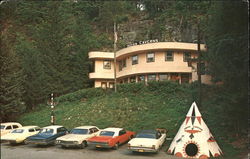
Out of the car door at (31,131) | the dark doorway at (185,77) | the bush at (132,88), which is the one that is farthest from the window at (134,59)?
the car door at (31,131)

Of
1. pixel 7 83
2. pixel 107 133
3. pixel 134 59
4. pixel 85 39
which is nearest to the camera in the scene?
pixel 107 133

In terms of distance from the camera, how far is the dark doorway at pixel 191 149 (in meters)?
14.6

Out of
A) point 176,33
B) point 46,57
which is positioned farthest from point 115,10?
point 46,57

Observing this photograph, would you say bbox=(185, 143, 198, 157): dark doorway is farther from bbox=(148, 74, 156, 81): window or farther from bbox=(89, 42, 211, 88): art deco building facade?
bbox=(148, 74, 156, 81): window

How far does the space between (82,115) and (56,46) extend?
19714 millimetres

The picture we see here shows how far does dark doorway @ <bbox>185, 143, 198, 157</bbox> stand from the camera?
47.9ft

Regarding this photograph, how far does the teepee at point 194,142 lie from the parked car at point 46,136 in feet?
28.8

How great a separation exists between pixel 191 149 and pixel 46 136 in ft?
34.3

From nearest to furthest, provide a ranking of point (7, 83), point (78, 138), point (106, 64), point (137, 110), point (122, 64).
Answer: point (78, 138), point (7, 83), point (137, 110), point (122, 64), point (106, 64)

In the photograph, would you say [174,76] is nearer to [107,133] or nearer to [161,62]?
[161,62]

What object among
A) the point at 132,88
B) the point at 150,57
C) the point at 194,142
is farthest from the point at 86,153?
the point at 150,57

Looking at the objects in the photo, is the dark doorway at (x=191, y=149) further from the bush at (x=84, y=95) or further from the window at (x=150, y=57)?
the window at (x=150, y=57)

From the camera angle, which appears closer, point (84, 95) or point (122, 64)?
point (84, 95)

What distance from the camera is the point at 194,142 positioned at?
14375 mm
